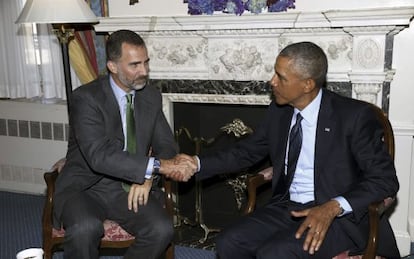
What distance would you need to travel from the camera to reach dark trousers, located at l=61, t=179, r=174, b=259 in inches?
92.4

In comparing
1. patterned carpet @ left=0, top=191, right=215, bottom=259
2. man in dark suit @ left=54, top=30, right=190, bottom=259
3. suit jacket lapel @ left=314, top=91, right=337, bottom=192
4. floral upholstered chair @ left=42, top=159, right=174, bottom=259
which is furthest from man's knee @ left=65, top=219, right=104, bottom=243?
suit jacket lapel @ left=314, top=91, right=337, bottom=192

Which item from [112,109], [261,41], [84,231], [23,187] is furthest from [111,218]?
[23,187]

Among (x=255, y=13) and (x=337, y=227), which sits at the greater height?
(x=255, y=13)

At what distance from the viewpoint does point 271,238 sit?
2203 millimetres

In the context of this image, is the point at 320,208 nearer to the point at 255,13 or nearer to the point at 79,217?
the point at 79,217

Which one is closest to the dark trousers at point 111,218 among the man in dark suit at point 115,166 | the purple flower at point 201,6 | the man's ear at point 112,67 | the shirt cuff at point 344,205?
the man in dark suit at point 115,166

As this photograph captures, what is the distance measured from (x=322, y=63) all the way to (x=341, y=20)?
653 millimetres

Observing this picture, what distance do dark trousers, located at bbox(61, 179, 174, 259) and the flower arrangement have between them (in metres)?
1.20

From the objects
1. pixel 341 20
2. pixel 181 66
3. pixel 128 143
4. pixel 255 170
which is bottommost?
pixel 255 170

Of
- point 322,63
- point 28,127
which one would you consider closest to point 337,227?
point 322,63

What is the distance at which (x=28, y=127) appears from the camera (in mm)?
4180

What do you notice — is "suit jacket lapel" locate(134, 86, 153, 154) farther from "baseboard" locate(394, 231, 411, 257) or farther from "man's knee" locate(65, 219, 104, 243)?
"baseboard" locate(394, 231, 411, 257)

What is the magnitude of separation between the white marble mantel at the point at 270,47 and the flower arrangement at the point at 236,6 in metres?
0.07

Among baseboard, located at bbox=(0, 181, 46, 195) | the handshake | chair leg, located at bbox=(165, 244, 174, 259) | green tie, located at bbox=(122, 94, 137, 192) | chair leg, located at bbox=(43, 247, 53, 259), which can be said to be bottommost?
baseboard, located at bbox=(0, 181, 46, 195)
